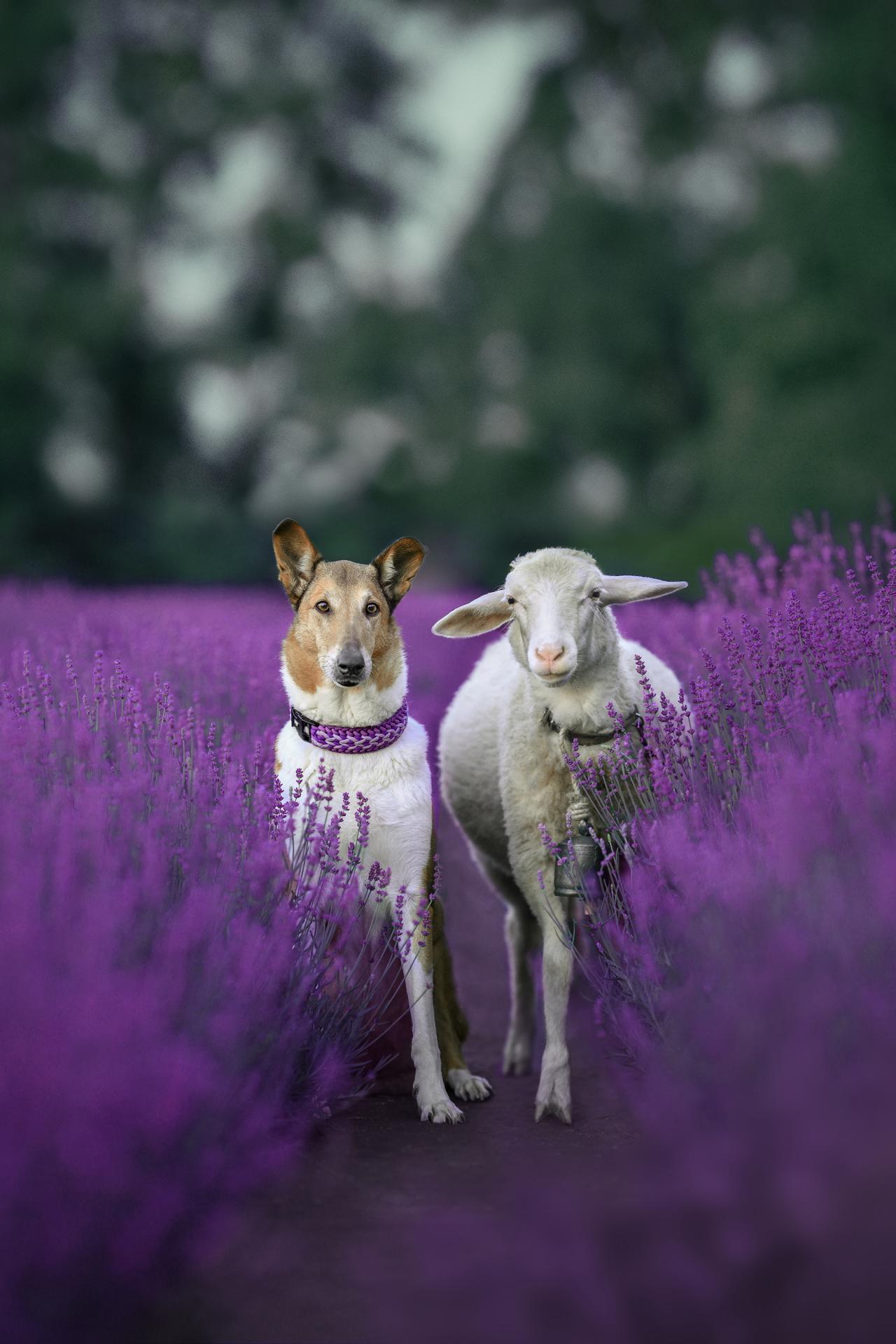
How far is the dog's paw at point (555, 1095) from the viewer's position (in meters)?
4.20

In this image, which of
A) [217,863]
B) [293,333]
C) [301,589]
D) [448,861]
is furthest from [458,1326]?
[293,333]

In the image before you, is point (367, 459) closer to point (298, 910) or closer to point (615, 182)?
point (615, 182)

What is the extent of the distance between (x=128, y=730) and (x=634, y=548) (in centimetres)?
1418

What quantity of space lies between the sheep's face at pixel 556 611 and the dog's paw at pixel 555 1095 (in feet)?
4.01

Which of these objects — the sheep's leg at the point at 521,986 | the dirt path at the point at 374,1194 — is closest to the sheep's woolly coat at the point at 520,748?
the sheep's leg at the point at 521,986

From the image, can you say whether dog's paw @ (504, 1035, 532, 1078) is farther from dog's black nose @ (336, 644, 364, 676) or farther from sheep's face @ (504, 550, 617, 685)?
dog's black nose @ (336, 644, 364, 676)

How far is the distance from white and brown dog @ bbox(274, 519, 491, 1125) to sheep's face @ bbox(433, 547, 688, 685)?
309 millimetres

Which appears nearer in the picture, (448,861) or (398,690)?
(398,690)

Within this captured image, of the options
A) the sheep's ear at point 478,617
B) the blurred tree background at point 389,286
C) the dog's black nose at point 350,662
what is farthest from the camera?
the blurred tree background at point 389,286

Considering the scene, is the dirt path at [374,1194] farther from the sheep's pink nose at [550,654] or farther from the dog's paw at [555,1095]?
the sheep's pink nose at [550,654]

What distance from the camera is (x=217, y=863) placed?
3.41m

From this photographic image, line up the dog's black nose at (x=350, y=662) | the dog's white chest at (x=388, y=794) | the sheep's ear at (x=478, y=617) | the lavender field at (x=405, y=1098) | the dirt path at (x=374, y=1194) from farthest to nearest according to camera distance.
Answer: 1. the sheep's ear at (x=478, y=617)
2. the dog's white chest at (x=388, y=794)
3. the dog's black nose at (x=350, y=662)
4. the dirt path at (x=374, y=1194)
5. the lavender field at (x=405, y=1098)

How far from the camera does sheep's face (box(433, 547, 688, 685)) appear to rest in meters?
4.11

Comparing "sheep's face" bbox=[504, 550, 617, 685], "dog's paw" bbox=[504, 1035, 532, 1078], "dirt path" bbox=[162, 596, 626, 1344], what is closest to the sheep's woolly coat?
"sheep's face" bbox=[504, 550, 617, 685]
